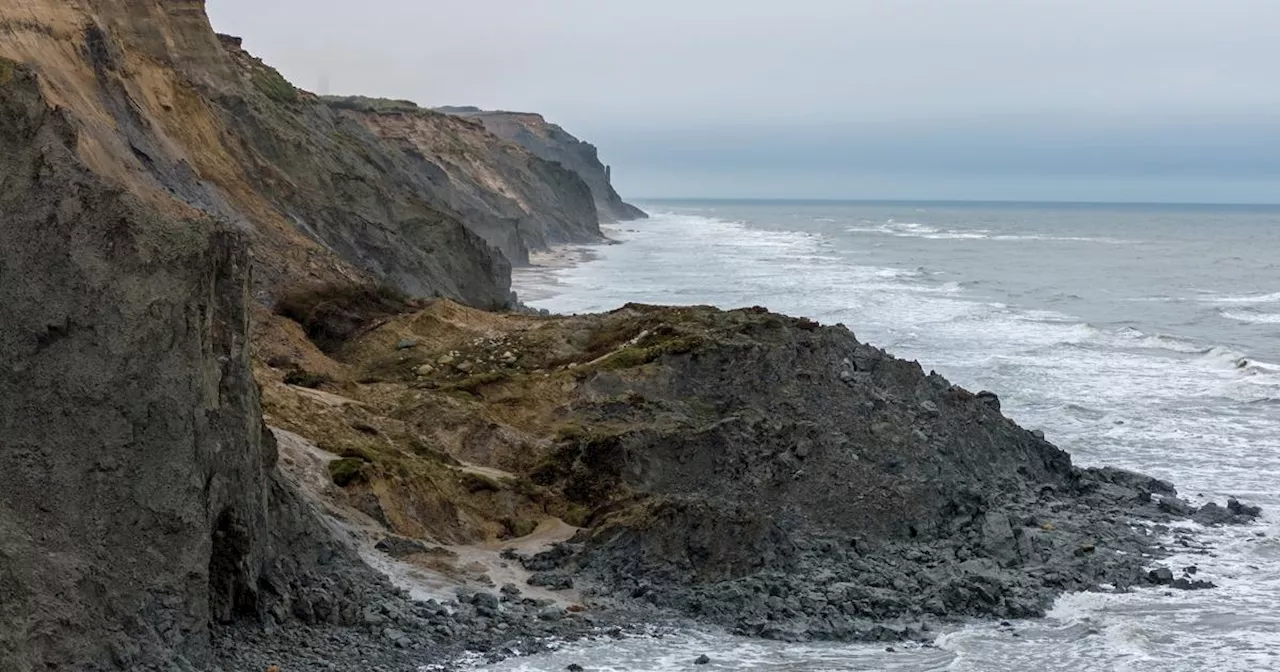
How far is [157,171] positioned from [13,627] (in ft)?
65.9

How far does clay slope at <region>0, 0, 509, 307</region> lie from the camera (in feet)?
94.8

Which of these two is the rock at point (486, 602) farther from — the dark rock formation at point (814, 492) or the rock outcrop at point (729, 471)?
the dark rock formation at point (814, 492)

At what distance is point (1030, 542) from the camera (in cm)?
2130

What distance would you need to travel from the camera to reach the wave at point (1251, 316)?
56.6m

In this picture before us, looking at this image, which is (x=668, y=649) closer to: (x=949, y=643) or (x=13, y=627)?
(x=949, y=643)

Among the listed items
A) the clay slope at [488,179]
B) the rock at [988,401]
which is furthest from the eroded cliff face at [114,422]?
the clay slope at [488,179]

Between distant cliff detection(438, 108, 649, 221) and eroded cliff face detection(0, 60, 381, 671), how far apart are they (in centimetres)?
15252

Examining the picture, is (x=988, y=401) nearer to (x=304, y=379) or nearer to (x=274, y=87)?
(x=304, y=379)

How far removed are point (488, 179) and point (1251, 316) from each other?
5715 cm

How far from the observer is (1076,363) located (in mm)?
42438

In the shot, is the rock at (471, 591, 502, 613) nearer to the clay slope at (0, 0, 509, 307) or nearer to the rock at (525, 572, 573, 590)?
the rock at (525, 572, 573, 590)

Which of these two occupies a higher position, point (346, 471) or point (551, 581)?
point (346, 471)

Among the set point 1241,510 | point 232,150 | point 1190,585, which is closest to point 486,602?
point 1190,585

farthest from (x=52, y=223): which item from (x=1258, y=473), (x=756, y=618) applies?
(x=1258, y=473)
